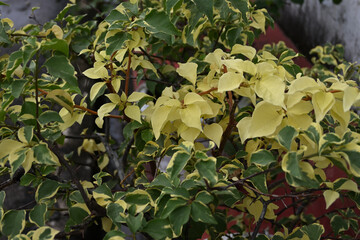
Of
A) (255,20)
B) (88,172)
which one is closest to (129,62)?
(255,20)

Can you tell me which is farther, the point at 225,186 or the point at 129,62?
the point at 129,62

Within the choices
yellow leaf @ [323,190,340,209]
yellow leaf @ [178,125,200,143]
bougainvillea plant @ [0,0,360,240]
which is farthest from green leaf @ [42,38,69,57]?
yellow leaf @ [323,190,340,209]

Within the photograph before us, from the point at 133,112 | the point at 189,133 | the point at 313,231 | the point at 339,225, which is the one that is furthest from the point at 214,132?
the point at 339,225

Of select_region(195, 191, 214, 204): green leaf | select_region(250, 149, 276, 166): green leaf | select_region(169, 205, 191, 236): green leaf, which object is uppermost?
select_region(250, 149, 276, 166): green leaf

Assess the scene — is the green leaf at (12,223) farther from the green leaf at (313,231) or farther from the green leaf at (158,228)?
the green leaf at (313,231)

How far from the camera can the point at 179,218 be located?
1.86 feet

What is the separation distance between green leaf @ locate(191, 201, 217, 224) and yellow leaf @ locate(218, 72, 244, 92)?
0.17m

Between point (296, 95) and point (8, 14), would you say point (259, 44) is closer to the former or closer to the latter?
point (8, 14)

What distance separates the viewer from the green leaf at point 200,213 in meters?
0.56

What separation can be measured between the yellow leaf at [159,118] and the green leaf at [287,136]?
19 centimetres

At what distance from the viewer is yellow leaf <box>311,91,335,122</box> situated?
560 millimetres

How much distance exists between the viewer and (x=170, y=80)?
122 cm

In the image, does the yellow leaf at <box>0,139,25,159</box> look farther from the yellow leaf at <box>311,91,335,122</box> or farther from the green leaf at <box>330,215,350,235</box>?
the green leaf at <box>330,215,350,235</box>

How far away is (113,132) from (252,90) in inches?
37.9
